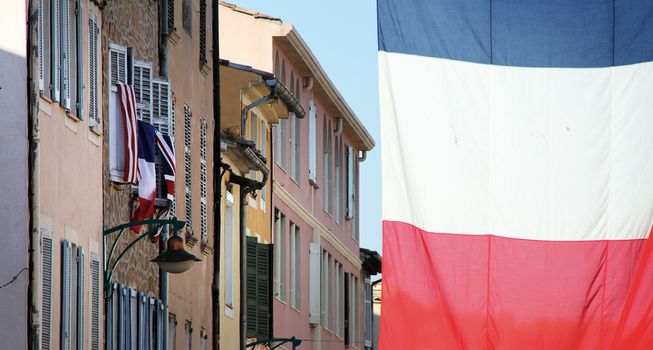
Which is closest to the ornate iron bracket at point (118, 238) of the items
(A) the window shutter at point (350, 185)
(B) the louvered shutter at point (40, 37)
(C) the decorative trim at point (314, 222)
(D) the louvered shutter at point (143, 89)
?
(B) the louvered shutter at point (40, 37)

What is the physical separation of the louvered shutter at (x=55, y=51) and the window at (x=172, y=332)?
28.7ft

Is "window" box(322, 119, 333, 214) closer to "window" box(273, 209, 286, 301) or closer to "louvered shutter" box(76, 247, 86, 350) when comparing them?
"window" box(273, 209, 286, 301)

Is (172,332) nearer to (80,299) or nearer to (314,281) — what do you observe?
(80,299)

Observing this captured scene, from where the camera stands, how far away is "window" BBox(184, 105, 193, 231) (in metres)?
30.3

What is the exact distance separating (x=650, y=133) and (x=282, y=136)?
33.8 meters

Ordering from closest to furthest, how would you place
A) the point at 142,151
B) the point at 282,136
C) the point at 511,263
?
the point at 511,263, the point at 142,151, the point at 282,136

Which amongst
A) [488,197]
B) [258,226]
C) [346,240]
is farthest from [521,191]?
[346,240]

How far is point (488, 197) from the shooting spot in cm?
1168

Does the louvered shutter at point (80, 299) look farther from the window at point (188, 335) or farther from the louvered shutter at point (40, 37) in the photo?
the window at point (188, 335)

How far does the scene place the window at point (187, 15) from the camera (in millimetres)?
31297

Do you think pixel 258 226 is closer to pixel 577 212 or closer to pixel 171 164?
pixel 171 164

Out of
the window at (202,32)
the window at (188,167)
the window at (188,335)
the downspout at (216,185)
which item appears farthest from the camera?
the downspout at (216,185)

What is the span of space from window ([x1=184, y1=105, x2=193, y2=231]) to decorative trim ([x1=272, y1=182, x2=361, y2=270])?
1241 cm

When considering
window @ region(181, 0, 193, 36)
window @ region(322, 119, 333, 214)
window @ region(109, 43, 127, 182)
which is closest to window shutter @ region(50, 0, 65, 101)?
window @ region(109, 43, 127, 182)
